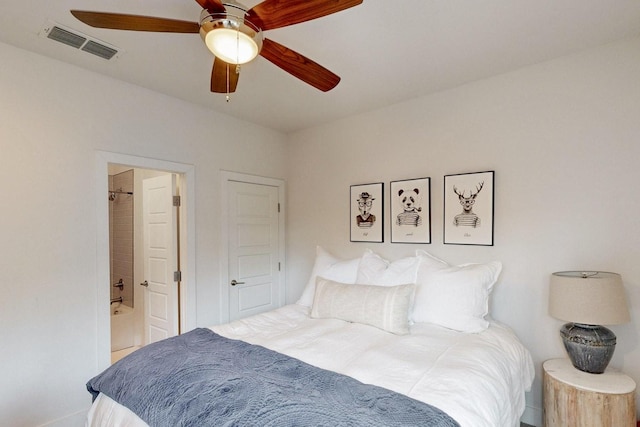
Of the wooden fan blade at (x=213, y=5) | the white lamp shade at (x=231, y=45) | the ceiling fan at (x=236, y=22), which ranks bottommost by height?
the white lamp shade at (x=231, y=45)

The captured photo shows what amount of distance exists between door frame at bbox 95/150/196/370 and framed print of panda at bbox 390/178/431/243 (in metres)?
1.85

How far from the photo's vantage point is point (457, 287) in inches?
87.1

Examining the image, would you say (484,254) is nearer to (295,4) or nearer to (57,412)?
(295,4)

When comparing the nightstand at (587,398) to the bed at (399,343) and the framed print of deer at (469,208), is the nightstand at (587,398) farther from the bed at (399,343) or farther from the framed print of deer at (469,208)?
the framed print of deer at (469,208)

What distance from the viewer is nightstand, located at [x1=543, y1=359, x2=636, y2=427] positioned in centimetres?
166

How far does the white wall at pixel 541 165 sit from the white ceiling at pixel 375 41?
0.17 meters

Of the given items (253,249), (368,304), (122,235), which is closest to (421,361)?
(368,304)

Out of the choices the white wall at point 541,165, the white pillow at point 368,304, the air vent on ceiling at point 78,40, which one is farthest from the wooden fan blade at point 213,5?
the white wall at point 541,165

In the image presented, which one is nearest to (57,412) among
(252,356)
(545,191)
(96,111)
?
(252,356)

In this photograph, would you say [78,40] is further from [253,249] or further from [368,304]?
[368,304]

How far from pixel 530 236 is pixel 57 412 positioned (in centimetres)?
345

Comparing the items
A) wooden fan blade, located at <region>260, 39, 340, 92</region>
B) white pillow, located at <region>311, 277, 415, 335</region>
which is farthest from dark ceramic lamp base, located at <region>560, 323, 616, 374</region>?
wooden fan blade, located at <region>260, 39, 340, 92</region>

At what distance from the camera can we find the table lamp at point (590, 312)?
178 centimetres

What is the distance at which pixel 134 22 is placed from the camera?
4.42 ft
